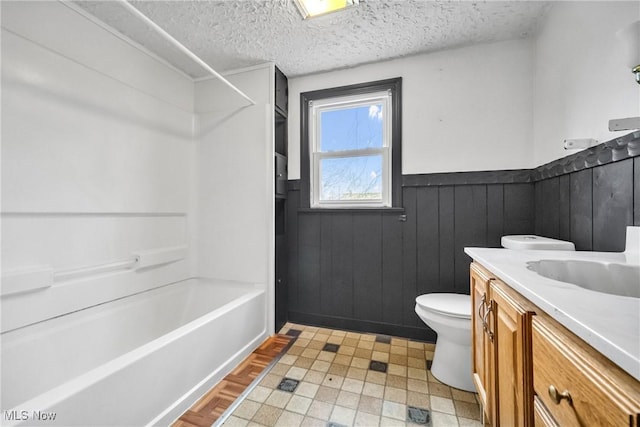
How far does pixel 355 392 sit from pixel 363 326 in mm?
717

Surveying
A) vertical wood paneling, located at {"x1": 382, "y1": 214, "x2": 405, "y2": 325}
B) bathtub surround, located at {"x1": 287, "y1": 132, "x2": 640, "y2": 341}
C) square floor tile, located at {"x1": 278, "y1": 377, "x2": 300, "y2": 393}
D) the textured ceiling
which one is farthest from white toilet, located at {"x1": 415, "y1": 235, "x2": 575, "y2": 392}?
the textured ceiling

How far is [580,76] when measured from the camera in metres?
1.31

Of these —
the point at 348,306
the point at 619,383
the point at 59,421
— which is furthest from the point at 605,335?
the point at 348,306

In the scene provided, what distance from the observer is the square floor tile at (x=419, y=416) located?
1248 millimetres

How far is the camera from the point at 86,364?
1.50 m

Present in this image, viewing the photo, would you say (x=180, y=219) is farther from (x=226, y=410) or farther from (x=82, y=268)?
(x=226, y=410)

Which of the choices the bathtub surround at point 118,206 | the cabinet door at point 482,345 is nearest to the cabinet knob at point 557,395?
the cabinet door at point 482,345

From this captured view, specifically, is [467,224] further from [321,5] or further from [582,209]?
[321,5]

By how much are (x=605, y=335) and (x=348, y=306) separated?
1.91m

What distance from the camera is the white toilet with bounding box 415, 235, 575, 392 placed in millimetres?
1414

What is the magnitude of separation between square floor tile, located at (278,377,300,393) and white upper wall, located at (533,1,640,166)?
6.20 ft

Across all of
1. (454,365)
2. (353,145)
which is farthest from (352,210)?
(454,365)

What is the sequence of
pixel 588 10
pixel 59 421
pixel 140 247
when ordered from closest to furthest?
pixel 59 421
pixel 588 10
pixel 140 247

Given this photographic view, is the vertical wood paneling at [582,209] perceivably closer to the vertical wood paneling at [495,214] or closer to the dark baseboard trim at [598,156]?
the dark baseboard trim at [598,156]
